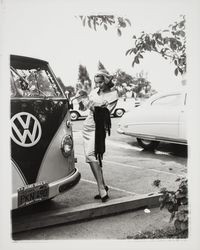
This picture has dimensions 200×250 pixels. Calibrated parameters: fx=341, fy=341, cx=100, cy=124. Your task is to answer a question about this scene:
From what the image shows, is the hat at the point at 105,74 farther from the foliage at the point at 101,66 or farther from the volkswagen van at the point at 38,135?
the volkswagen van at the point at 38,135

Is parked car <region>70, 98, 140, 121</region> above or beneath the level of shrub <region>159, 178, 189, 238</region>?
above

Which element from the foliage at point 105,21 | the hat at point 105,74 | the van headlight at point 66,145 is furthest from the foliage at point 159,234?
the foliage at point 105,21

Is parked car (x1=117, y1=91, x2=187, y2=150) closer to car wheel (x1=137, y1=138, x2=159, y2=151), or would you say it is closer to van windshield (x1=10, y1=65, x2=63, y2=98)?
car wheel (x1=137, y1=138, x2=159, y2=151)

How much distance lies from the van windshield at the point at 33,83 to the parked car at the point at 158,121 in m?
0.63

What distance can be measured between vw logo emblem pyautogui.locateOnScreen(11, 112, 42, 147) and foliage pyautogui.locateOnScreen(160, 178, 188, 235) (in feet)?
3.48

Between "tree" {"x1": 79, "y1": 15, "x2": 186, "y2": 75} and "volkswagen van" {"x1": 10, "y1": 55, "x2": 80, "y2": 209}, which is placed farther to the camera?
Result: "tree" {"x1": 79, "y1": 15, "x2": 186, "y2": 75}

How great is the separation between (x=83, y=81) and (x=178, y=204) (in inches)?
48.4

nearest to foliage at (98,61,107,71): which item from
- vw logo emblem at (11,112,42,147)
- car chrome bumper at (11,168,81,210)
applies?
vw logo emblem at (11,112,42,147)

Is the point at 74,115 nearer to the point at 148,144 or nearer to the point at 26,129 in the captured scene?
the point at 26,129

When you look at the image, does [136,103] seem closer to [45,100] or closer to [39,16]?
A: [45,100]

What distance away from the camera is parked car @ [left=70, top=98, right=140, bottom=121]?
9.06 feet

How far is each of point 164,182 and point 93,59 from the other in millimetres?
1165

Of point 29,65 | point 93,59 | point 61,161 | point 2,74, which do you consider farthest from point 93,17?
point 61,161

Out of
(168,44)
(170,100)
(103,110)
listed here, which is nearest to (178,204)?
(170,100)
